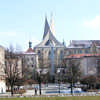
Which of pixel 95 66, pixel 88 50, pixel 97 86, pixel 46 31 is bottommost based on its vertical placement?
pixel 97 86

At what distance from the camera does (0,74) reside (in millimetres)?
53062

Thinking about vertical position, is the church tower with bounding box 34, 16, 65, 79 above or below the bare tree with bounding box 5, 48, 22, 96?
above

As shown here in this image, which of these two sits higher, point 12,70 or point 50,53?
point 50,53

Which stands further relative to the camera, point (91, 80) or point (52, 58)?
point (52, 58)

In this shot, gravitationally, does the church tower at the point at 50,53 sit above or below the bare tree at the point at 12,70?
above

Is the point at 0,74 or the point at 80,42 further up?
the point at 80,42

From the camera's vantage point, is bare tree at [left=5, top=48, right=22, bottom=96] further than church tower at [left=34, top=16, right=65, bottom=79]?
No

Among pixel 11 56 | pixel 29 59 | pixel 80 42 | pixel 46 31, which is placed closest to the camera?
pixel 11 56

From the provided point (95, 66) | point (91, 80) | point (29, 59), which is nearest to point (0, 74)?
point (91, 80)

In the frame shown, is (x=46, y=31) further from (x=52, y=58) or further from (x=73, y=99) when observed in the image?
(x=73, y=99)

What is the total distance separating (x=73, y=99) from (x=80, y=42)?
9504 cm

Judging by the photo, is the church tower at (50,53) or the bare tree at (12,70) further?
the church tower at (50,53)

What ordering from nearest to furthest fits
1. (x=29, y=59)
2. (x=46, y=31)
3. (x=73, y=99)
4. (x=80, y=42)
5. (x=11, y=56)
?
(x=73, y=99) < (x=11, y=56) < (x=29, y=59) < (x=80, y=42) < (x=46, y=31)

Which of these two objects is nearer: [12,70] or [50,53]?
[12,70]
